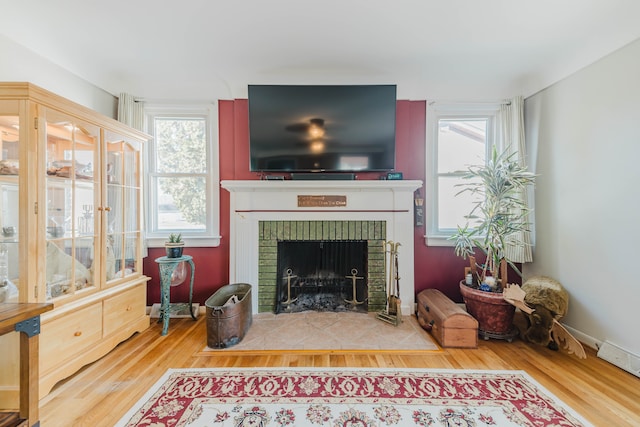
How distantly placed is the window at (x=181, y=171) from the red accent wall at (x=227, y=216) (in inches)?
7.6

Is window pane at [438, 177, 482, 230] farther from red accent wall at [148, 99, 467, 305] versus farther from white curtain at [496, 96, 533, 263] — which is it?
white curtain at [496, 96, 533, 263]

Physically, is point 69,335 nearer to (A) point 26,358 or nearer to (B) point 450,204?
(A) point 26,358

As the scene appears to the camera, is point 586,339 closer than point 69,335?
No

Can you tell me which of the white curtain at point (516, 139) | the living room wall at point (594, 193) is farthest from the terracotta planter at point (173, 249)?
the living room wall at point (594, 193)

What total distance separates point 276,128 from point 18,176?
1853mm

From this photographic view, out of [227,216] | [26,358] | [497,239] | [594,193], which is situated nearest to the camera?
[26,358]

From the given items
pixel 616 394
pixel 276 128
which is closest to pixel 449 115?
pixel 276 128

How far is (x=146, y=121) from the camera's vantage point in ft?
8.61

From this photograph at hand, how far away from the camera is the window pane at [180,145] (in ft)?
8.78

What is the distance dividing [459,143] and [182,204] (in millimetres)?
3245

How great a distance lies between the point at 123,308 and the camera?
6.58ft

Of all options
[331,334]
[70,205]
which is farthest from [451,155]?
[70,205]

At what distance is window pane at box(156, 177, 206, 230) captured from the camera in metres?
2.68

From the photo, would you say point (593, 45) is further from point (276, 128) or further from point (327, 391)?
point (327, 391)
